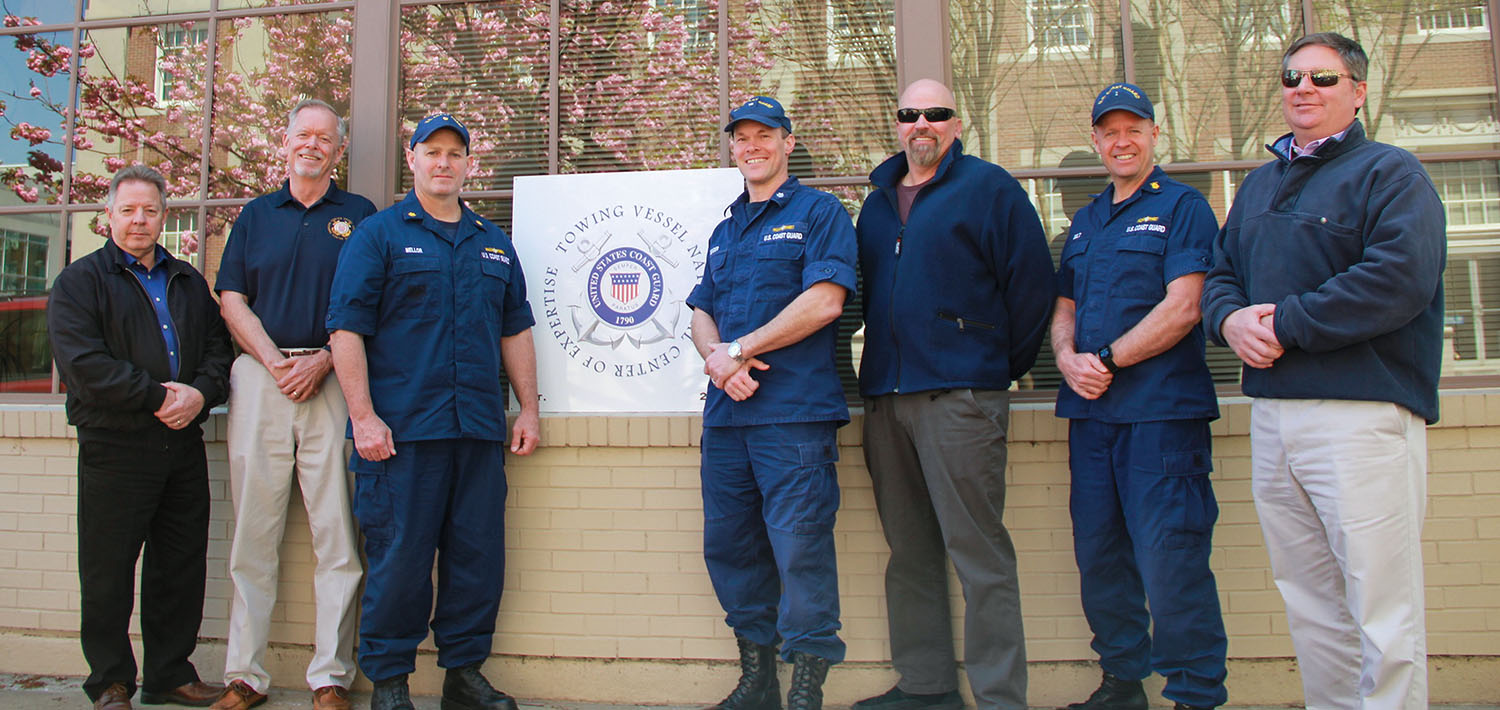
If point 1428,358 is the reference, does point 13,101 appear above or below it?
above

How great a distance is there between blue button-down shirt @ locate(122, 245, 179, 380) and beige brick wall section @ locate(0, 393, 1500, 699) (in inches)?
18.3

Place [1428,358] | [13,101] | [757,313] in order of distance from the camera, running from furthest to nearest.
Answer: [13,101] → [757,313] → [1428,358]

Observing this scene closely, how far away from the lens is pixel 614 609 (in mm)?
3658

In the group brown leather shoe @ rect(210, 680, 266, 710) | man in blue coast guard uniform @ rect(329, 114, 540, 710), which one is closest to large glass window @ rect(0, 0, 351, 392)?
man in blue coast guard uniform @ rect(329, 114, 540, 710)

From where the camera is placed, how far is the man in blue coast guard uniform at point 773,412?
9.95 ft

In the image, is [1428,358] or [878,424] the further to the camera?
[878,424]

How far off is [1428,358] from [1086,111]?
1.76m

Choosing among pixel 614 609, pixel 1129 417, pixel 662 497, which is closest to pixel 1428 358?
pixel 1129 417

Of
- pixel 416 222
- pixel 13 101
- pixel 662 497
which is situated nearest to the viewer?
pixel 416 222

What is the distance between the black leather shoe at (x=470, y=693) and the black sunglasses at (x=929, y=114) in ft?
8.63

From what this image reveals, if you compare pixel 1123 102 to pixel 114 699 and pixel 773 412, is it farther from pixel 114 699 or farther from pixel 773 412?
pixel 114 699

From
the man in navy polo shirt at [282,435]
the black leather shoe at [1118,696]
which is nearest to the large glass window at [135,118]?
the man in navy polo shirt at [282,435]

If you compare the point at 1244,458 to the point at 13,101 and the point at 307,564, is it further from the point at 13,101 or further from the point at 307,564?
the point at 13,101

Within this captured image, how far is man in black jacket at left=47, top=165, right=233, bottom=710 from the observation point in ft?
11.0
